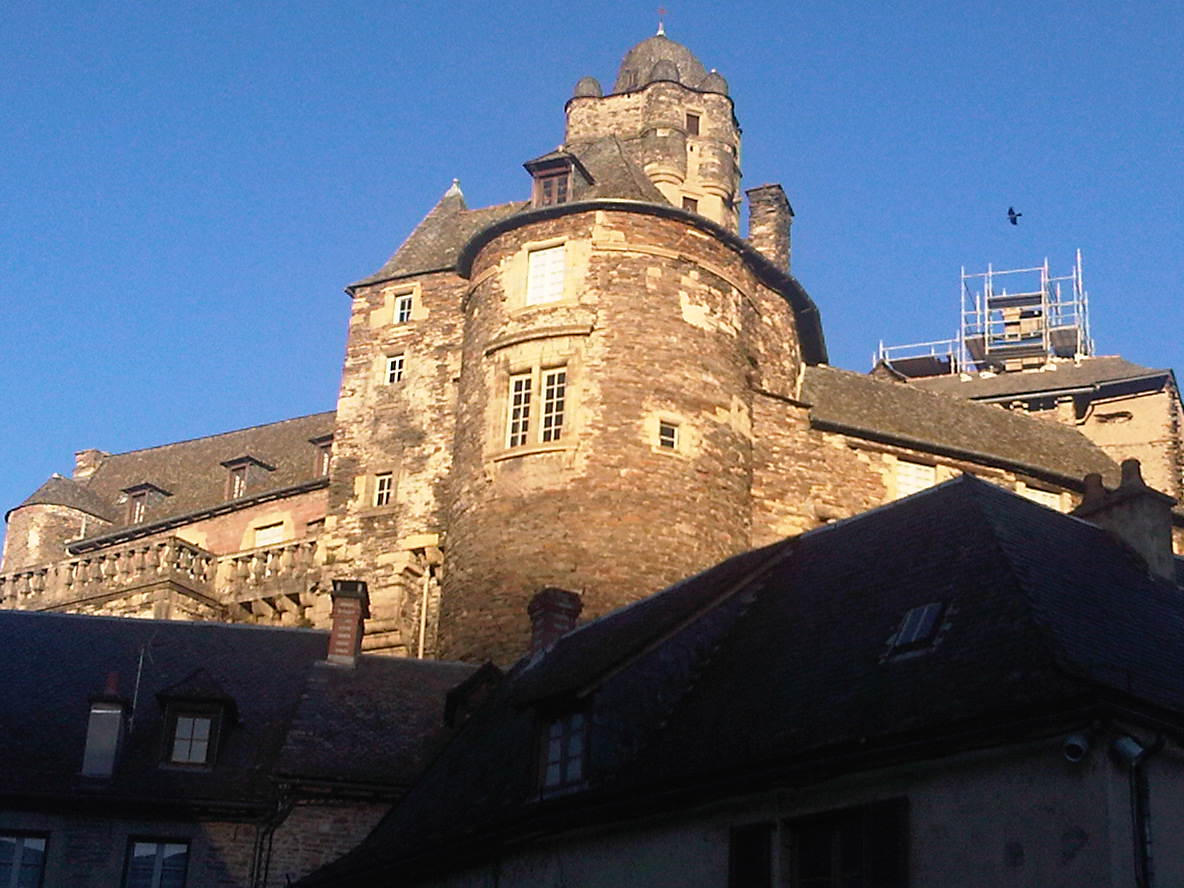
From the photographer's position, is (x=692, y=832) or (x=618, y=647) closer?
(x=692, y=832)

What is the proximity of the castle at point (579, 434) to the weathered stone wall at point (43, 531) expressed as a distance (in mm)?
4136

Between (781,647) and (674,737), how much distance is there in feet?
4.16

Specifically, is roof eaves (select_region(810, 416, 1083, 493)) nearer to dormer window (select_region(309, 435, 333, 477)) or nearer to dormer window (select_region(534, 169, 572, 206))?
dormer window (select_region(534, 169, 572, 206))

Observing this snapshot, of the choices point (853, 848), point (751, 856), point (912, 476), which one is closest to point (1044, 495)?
point (912, 476)

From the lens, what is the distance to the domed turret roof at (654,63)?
45.6m

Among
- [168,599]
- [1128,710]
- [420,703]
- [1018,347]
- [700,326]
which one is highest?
[1018,347]

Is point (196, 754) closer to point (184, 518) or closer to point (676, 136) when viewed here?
point (184, 518)

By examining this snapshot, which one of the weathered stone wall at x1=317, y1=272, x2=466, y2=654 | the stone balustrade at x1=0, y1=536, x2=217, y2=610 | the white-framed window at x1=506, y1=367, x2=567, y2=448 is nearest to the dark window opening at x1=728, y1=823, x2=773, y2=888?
the white-framed window at x1=506, y1=367, x2=567, y2=448

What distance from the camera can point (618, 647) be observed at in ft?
58.7

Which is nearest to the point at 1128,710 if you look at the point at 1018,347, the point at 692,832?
the point at 692,832

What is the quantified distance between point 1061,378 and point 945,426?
780cm

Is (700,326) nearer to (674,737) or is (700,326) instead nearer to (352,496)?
(352,496)

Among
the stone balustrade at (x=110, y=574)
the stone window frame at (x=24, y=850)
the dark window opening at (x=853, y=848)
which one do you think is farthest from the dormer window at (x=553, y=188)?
the dark window opening at (x=853, y=848)

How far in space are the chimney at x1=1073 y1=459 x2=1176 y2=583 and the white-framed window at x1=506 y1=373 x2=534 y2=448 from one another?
15775mm
